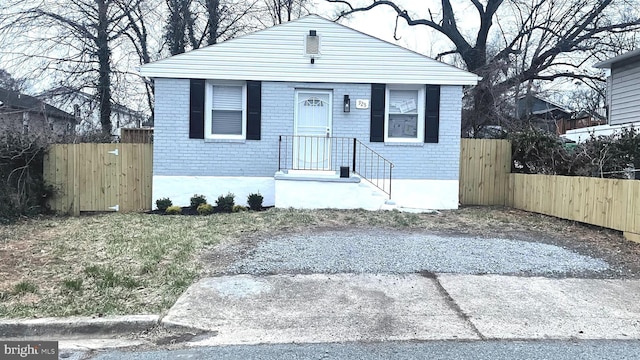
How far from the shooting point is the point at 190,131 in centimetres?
1110

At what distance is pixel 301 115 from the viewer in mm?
11391

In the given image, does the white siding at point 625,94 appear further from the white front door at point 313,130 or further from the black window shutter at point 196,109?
the black window shutter at point 196,109

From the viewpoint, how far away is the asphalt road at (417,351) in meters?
3.57

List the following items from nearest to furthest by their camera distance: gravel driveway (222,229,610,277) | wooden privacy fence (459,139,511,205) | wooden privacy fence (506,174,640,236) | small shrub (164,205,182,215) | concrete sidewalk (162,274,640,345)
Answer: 1. concrete sidewalk (162,274,640,345)
2. gravel driveway (222,229,610,277)
3. wooden privacy fence (506,174,640,236)
4. small shrub (164,205,182,215)
5. wooden privacy fence (459,139,511,205)

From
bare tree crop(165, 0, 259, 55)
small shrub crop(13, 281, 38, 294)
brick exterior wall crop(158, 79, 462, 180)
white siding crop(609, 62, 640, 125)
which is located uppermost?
bare tree crop(165, 0, 259, 55)

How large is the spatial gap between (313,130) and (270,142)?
1.14m

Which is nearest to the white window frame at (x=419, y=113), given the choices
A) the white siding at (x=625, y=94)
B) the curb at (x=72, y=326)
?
the white siding at (x=625, y=94)

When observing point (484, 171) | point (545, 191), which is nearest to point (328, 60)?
point (484, 171)

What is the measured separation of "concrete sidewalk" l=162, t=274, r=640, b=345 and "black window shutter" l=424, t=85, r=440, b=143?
6.14m

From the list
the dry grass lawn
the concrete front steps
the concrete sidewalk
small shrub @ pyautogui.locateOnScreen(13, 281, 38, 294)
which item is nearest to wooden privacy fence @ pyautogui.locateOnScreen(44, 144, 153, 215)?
the dry grass lawn

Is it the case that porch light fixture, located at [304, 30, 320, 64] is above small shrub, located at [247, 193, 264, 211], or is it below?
above

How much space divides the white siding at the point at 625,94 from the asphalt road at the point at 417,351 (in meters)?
11.7

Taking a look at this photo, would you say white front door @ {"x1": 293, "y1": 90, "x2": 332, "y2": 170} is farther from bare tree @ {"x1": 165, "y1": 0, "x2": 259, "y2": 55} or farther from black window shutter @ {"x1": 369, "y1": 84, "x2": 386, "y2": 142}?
bare tree @ {"x1": 165, "y1": 0, "x2": 259, "y2": 55}

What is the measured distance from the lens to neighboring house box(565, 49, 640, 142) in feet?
42.2
